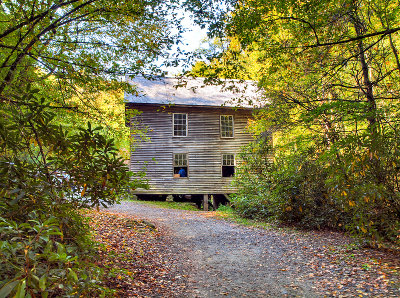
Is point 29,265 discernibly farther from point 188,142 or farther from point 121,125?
point 188,142

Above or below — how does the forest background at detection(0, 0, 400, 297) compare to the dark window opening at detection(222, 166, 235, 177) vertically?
above

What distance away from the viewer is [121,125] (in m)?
9.47

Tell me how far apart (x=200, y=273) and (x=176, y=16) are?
5.29m

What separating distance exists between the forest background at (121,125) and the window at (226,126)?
7.70 metres

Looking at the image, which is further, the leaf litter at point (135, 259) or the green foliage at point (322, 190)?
the green foliage at point (322, 190)

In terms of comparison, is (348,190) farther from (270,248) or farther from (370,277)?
(270,248)

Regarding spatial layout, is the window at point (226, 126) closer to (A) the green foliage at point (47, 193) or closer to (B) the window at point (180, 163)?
(B) the window at point (180, 163)

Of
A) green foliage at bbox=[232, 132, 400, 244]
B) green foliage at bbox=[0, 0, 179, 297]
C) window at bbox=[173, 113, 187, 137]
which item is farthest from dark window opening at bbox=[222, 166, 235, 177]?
green foliage at bbox=[0, 0, 179, 297]

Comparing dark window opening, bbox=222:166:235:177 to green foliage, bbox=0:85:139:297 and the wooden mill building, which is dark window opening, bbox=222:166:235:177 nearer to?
the wooden mill building

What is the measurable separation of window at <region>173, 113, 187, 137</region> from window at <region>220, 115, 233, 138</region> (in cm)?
273

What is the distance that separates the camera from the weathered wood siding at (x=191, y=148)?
2064cm

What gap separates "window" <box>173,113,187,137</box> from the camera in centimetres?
2130

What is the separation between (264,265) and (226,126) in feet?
52.2

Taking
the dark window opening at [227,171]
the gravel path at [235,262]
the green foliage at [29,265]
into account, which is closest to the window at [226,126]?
the dark window opening at [227,171]
